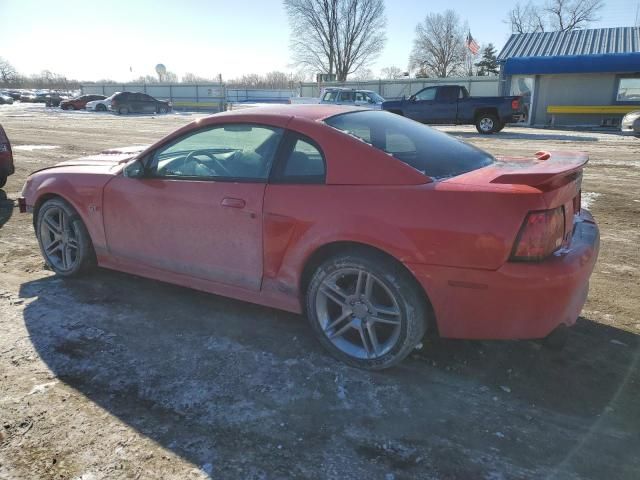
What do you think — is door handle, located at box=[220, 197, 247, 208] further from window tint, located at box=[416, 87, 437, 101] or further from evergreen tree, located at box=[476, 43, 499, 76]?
evergreen tree, located at box=[476, 43, 499, 76]

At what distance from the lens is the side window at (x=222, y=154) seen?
126 inches

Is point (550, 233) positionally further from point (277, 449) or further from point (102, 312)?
point (102, 312)

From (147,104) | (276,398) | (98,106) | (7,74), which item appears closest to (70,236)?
(276,398)

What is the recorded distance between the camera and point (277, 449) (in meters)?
2.29

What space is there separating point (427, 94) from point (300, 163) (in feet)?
58.8

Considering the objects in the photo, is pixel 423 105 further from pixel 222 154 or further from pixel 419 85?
pixel 419 85

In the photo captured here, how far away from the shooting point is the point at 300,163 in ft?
10.0

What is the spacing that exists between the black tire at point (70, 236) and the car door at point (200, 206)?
334mm

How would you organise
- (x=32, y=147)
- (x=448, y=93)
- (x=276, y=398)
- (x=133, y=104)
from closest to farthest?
1. (x=276, y=398)
2. (x=32, y=147)
3. (x=448, y=93)
4. (x=133, y=104)

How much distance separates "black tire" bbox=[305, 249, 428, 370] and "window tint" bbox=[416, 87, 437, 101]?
1810cm

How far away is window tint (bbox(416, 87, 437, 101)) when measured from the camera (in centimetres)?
1944

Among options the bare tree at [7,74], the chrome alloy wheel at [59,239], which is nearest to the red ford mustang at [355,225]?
the chrome alloy wheel at [59,239]

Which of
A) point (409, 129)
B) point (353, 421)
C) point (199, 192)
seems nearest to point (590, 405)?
point (353, 421)

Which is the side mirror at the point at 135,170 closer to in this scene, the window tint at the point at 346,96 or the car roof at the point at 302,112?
the car roof at the point at 302,112
